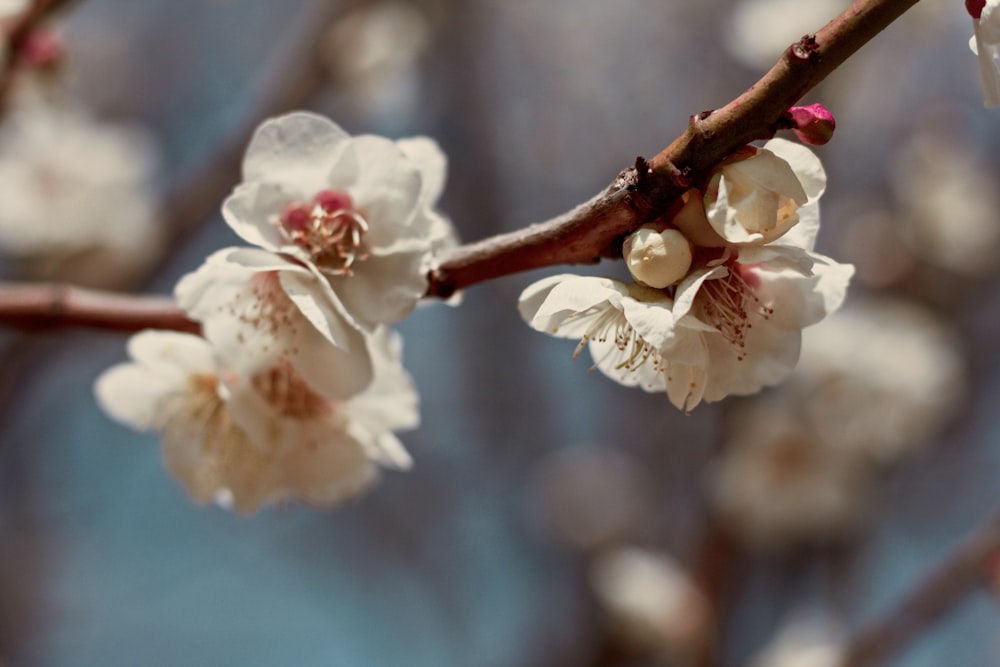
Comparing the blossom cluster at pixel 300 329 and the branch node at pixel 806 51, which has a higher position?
the branch node at pixel 806 51

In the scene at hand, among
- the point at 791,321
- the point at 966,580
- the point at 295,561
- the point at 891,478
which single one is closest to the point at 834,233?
the point at 891,478

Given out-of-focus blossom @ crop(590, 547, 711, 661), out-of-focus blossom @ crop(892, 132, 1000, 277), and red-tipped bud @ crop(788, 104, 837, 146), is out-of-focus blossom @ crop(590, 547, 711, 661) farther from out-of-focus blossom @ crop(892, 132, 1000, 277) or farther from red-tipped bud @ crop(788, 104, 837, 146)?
red-tipped bud @ crop(788, 104, 837, 146)

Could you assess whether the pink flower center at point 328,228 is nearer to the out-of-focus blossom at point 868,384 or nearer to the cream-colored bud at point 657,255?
the cream-colored bud at point 657,255

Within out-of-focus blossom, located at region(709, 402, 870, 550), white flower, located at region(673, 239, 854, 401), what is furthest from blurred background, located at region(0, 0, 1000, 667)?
white flower, located at region(673, 239, 854, 401)

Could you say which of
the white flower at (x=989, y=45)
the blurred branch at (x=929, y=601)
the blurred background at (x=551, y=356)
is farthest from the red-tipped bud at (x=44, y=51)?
the blurred branch at (x=929, y=601)

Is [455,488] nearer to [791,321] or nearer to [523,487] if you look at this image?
[523,487]

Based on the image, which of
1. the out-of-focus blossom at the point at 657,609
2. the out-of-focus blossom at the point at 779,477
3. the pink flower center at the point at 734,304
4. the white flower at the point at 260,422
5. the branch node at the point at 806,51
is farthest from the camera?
the out-of-focus blossom at the point at 779,477
